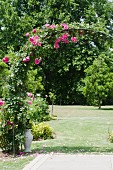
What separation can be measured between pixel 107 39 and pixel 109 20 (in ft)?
87.1

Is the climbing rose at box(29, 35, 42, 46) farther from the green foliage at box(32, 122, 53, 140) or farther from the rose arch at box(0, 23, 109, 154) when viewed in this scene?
the green foliage at box(32, 122, 53, 140)

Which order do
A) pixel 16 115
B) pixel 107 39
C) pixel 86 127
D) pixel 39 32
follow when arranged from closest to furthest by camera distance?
pixel 16 115, pixel 39 32, pixel 107 39, pixel 86 127

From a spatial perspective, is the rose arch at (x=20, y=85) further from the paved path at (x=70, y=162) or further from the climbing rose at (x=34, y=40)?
the paved path at (x=70, y=162)

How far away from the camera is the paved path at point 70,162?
6854mm

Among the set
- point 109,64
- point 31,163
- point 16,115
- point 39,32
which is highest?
point 109,64

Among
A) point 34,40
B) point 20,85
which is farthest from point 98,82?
point 20,85

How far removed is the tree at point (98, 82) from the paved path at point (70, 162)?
828 inches

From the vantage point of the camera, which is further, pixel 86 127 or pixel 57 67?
pixel 57 67

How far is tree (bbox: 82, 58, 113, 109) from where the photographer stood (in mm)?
29203

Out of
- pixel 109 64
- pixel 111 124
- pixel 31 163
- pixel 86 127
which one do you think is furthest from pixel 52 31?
pixel 109 64

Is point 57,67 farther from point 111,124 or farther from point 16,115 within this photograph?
point 16,115

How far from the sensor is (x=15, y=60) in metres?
9.23

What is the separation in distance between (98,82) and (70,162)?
2249cm

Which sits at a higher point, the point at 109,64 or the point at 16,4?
the point at 16,4
